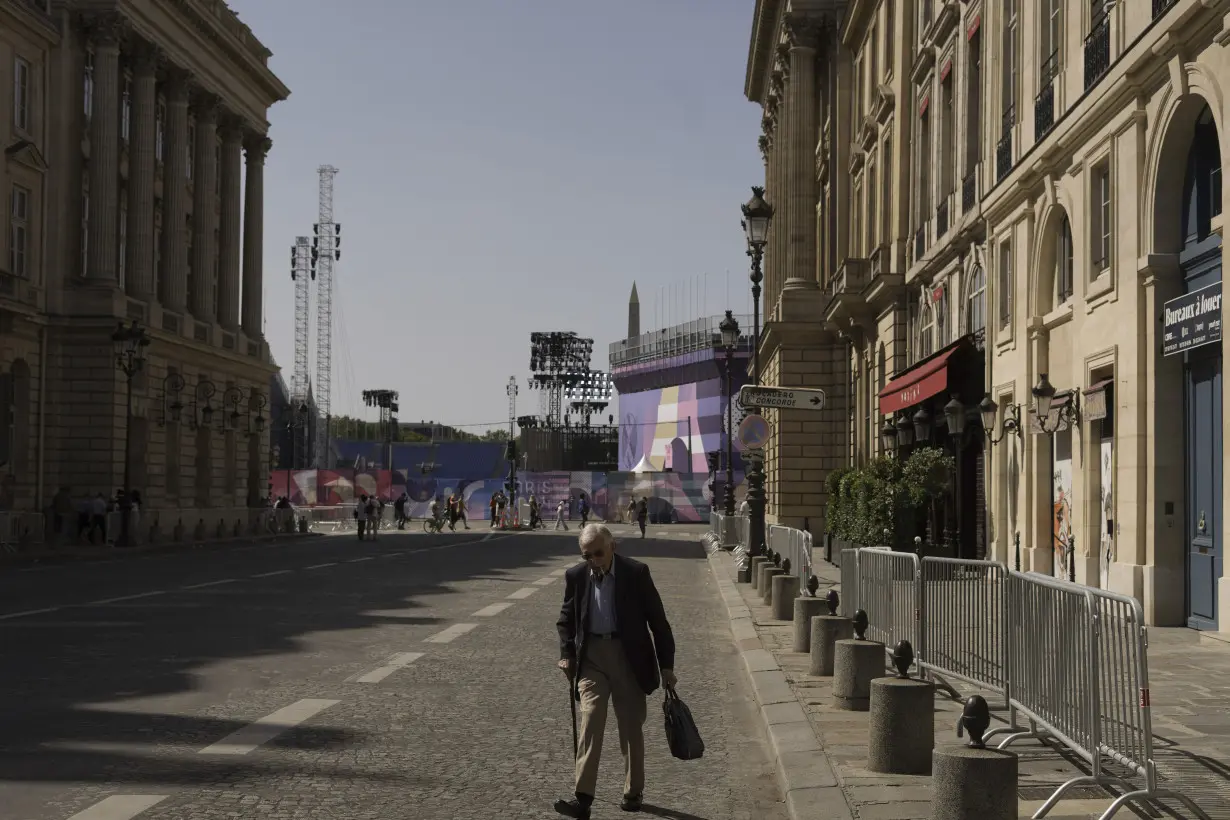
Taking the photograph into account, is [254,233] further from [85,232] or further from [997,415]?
[997,415]

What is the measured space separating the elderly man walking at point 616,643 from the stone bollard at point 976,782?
183 cm

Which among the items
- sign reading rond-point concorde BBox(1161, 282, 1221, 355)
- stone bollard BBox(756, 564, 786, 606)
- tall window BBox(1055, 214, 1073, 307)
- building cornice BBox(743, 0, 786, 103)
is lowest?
stone bollard BBox(756, 564, 786, 606)

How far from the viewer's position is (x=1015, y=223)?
83.3 feet

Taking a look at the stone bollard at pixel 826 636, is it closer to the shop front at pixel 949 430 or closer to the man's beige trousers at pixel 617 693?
the man's beige trousers at pixel 617 693

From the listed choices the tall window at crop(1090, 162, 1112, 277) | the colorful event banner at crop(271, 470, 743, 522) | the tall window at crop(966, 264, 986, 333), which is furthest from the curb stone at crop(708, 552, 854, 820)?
the colorful event banner at crop(271, 470, 743, 522)

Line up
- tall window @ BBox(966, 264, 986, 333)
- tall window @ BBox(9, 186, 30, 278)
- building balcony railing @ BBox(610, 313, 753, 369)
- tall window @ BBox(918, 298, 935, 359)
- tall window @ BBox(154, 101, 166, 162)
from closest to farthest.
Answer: tall window @ BBox(966, 264, 986, 333) < tall window @ BBox(918, 298, 935, 359) < tall window @ BBox(9, 186, 30, 278) < tall window @ BBox(154, 101, 166, 162) < building balcony railing @ BBox(610, 313, 753, 369)

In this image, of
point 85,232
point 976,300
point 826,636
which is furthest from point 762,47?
point 826,636

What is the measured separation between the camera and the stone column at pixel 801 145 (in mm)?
54031

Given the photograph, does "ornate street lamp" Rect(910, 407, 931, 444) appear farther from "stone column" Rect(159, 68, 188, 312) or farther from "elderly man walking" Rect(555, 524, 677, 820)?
"stone column" Rect(159, 68, 188, 312)

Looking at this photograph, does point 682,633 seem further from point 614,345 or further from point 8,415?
point 614,345

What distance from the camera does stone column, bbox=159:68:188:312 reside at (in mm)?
60750

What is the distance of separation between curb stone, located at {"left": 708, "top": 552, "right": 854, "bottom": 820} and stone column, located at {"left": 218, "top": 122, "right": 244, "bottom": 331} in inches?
2166

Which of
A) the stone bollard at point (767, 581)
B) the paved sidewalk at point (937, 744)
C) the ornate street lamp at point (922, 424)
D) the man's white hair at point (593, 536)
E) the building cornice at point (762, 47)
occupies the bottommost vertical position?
the paved sidewalk at point (937, 744)

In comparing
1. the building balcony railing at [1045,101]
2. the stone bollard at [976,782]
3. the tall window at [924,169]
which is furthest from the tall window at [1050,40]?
the stone bollard at [976,782]
